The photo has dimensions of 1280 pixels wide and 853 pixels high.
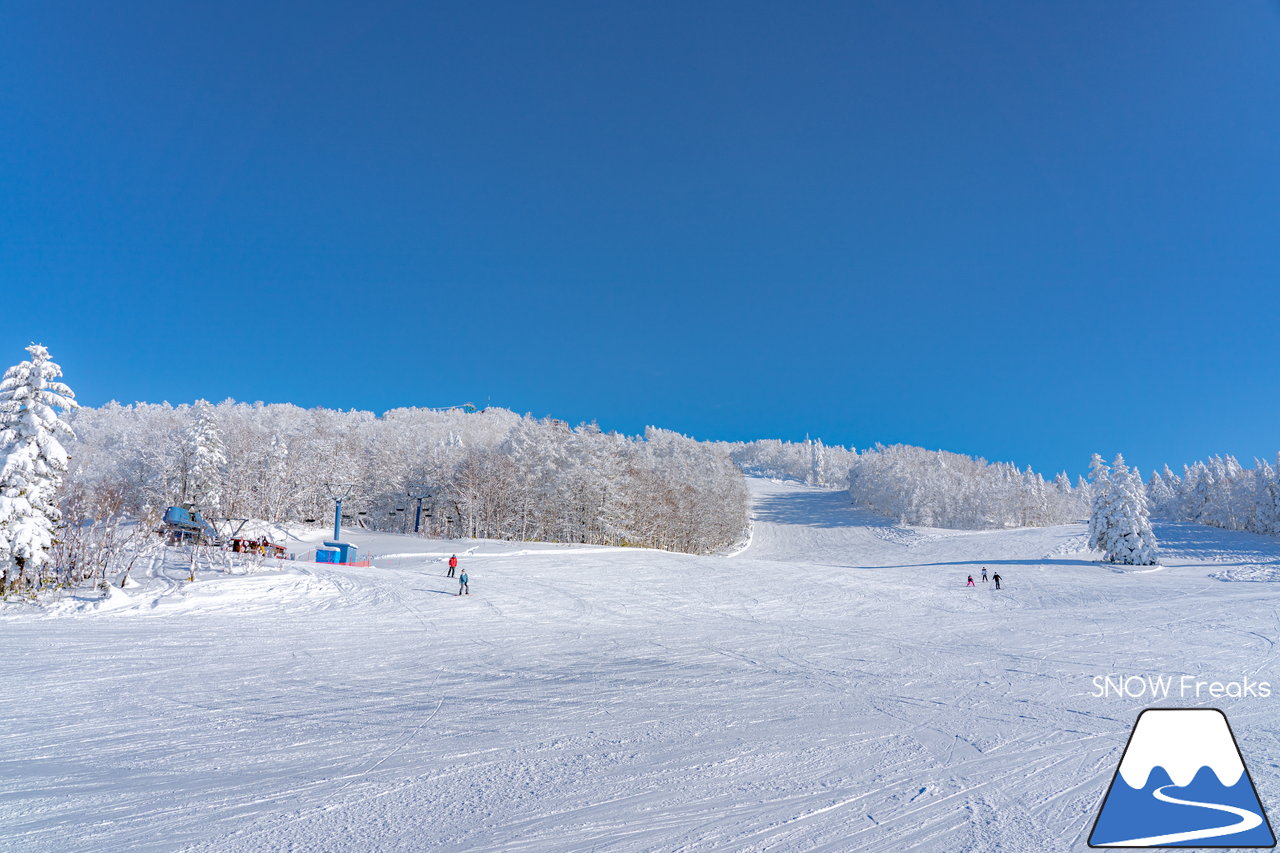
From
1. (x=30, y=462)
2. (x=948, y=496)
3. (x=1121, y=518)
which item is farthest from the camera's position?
(x=948, y=496)

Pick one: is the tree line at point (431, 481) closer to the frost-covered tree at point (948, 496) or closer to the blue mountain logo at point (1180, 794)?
the frost-covered tree at point (948, 496)

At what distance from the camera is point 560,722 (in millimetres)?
8297

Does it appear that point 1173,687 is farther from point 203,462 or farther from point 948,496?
point 948,496

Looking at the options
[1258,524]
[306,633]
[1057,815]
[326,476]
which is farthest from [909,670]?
[1258,524]

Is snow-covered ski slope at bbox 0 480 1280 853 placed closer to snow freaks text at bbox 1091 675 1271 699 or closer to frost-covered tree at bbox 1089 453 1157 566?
snow freaks text at bbox 1091 675 1271 699

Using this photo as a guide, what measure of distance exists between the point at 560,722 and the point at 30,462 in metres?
20.0

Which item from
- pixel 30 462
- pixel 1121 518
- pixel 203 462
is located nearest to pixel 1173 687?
pixel 30 462

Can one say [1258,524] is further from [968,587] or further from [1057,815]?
[1057,815]

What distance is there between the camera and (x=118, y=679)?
A: 10.0m

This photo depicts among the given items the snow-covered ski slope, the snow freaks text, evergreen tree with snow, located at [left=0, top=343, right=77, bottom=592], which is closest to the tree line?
evergreen tree with snow, located at [left=0, top=343, right=77, bottom=592]

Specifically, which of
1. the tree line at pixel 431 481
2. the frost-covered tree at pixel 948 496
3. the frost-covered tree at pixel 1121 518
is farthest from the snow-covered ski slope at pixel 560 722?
the frost-covered tree at pixel 948 496

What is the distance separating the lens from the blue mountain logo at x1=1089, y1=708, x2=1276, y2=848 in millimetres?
4703

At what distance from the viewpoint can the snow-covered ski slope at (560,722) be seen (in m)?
5.20

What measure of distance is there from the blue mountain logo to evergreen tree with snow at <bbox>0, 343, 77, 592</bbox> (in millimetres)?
25048
